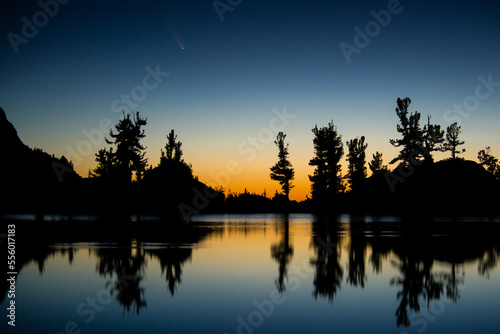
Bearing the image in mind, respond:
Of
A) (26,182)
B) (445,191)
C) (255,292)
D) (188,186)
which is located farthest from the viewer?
(188,186)

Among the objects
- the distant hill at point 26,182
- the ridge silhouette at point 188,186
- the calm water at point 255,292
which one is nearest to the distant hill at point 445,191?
the ridge silhouette at point 188,186

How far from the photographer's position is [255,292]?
9.81m

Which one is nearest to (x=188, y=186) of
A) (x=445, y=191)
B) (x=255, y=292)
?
(x=445, y=191)

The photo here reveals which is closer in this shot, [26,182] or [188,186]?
[26,182]

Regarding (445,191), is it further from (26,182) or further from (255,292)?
(26,182)

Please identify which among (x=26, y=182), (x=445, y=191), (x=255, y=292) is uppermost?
(x=26, y=182)

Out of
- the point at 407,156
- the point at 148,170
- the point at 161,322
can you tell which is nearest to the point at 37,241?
the point at 161,322

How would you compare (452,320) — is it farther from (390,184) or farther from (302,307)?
(390,184)

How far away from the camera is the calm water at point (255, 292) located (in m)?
7.19

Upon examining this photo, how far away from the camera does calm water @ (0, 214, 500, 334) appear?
7.19 m

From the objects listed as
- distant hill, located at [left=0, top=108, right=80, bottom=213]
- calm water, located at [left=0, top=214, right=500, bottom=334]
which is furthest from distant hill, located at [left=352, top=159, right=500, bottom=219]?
distant hill, located at [left=0, top=108, right=80, bottom=213]

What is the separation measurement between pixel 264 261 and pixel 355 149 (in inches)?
3622

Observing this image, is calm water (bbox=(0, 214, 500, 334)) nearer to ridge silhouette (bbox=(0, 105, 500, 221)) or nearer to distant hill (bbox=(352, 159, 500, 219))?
ridge silhouette (bbox=(0, 105, 500, 221))

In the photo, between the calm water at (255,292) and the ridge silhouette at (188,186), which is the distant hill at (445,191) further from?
the calm water at (255,292)
